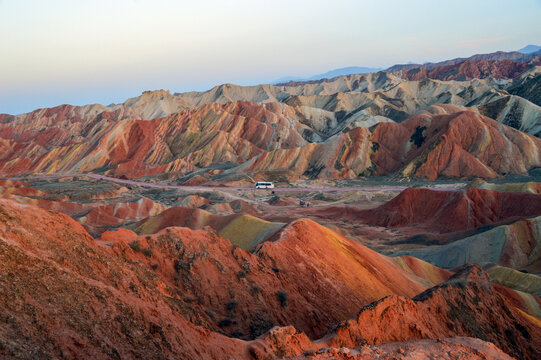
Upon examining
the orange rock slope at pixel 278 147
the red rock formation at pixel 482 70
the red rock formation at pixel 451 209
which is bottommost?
the red rock formation at pixel 451 209

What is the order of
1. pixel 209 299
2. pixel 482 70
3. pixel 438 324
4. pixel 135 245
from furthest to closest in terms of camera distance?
pixel 482 70 < pixel 135 245 < pixel 209 299 < pixel 438 324

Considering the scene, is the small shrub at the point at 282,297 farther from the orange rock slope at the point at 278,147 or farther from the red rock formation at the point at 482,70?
the red rock formation at the point at 482,70

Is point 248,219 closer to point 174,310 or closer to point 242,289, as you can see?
point 242,289

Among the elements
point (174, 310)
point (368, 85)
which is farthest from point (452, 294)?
point (368, 85)

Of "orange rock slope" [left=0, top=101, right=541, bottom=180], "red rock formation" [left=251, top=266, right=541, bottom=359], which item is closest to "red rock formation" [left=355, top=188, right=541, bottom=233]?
"orange rock slope" [left=0, top=101, right=541, bottom=180]

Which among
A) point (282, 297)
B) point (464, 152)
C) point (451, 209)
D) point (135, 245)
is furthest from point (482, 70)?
point (135, 245)

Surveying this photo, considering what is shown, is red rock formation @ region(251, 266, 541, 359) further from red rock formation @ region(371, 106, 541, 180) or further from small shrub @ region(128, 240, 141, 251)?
red rock formation @ region(371, 106, 541, 180)

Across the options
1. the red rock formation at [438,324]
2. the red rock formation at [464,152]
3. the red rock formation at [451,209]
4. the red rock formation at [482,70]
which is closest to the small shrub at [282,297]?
the red rock formation at [438,324]

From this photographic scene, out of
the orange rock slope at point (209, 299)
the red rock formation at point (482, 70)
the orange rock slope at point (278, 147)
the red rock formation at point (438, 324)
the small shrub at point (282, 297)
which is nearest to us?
the orange rock slope at point (209, 299)

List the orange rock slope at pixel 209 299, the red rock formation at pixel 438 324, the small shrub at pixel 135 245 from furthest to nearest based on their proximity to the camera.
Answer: the small shrub at pixel 135 245 < the red rock formation at pixel 438 324 < the orange rock slope at pixel 209 299

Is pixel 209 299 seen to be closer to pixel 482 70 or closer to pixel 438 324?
pixel 438 324
